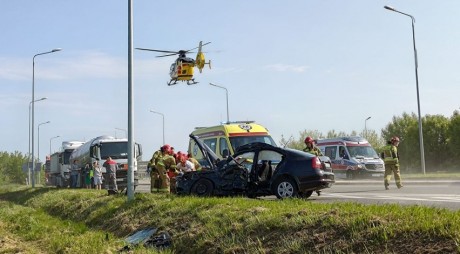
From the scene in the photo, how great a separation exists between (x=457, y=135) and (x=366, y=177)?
74.7 ft

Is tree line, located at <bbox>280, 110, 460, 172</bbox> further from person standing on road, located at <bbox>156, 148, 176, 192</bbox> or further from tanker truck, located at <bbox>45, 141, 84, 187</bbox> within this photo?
person standing on road, located at <bbox>156, 148, 176, 192</bbox>

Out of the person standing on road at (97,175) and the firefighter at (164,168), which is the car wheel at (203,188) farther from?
the person standing on road at (97,175)

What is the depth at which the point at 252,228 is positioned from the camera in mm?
8914

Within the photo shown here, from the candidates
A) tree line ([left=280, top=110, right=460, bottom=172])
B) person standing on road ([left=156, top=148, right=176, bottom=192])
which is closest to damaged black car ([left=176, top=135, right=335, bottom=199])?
person standing on road ([left=156, top=148, right=176, bottom=192])

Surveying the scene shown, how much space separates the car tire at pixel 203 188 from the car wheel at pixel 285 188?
1.94m

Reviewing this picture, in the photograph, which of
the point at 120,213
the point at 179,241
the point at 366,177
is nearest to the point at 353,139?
the point at 366,177

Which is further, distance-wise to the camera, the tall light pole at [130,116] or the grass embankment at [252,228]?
the tall light pole at [130,116]

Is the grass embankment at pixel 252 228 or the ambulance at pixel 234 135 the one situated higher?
the ambulance at pixel 234 135

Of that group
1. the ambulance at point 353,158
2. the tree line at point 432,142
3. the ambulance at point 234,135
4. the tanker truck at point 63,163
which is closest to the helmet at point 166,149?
the ambulance at point 234,135

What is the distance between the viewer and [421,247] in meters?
6.16

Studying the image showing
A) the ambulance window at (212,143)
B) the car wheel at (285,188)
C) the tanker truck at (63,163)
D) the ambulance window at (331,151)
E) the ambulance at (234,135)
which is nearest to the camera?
the car wheel at (285,188)

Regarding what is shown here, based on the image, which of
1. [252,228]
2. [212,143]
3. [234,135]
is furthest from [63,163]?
[252,228]

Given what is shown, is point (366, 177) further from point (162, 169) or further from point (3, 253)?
point (3, 253)

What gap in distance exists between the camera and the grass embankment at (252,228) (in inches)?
260
